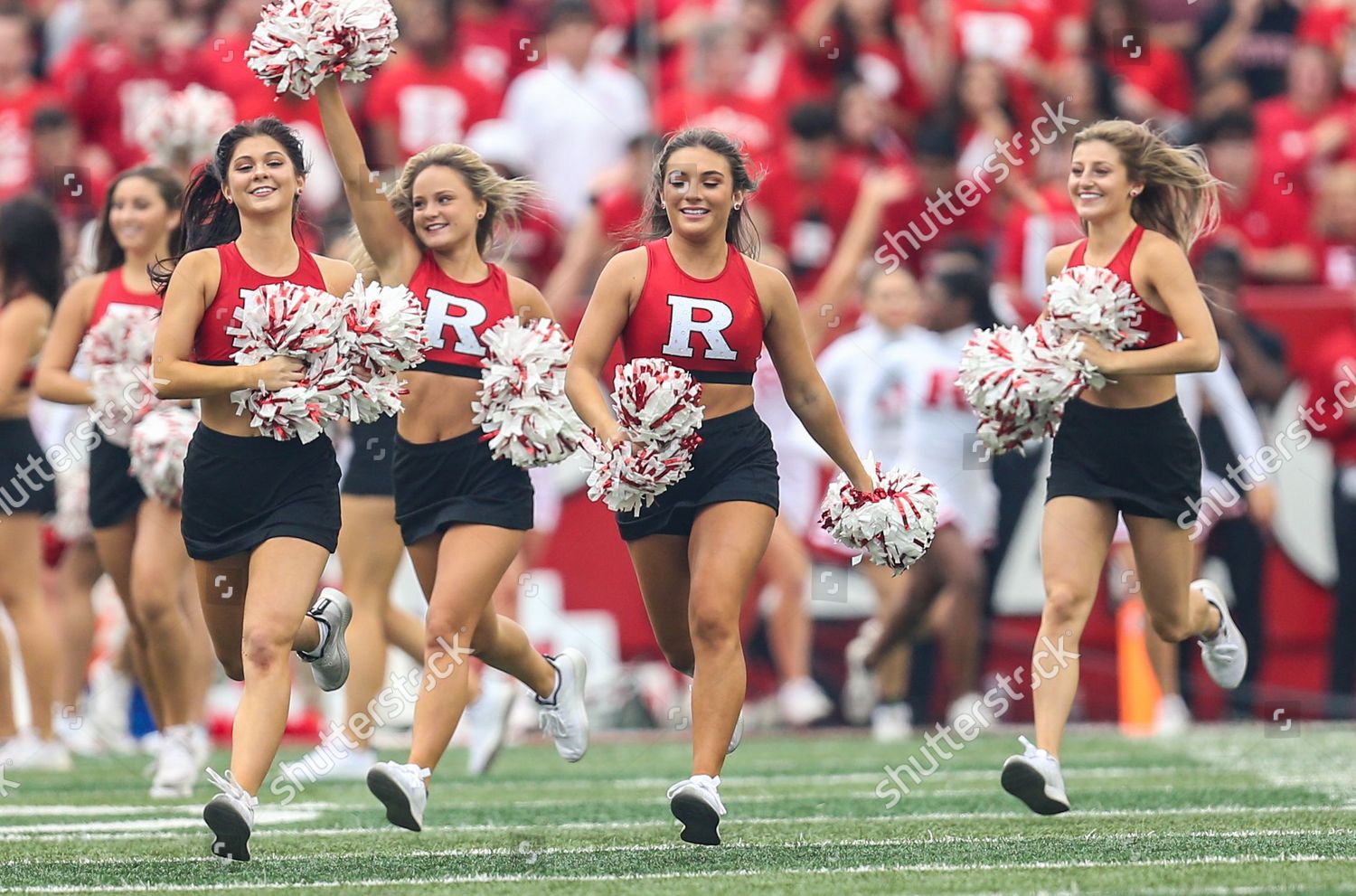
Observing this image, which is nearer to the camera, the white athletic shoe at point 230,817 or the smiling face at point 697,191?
the white athletic shoe at point 230,817

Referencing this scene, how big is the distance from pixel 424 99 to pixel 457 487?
600cm

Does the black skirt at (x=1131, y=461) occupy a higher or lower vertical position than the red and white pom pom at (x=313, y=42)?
lower

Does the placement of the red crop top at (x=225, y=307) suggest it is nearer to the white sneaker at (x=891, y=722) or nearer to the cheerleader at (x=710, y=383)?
the cheerleader at (x=710, y=383)

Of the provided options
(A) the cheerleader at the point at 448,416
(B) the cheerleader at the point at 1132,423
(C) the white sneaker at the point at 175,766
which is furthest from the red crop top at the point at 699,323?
(C) the white sneaker at the point at 175,766

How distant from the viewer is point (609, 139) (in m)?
11.5

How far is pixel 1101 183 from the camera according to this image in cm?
620

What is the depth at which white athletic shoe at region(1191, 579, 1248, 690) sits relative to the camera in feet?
22.2

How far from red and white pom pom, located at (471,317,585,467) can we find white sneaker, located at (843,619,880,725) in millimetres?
4655

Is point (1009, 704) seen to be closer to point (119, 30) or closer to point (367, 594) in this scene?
point (367, 594)

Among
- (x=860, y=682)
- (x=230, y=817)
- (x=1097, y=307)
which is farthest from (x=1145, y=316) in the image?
(x=860, y=682)

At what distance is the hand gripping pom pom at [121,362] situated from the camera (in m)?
7.22

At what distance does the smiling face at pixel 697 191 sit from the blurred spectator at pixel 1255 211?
5907 millimetres

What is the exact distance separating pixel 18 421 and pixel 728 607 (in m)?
3.75

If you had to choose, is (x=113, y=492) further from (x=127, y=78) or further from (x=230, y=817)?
(x=127, y=78)
